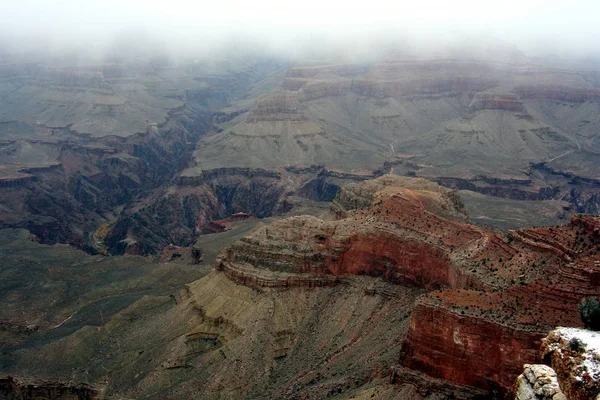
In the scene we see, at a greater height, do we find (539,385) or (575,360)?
(575,360)

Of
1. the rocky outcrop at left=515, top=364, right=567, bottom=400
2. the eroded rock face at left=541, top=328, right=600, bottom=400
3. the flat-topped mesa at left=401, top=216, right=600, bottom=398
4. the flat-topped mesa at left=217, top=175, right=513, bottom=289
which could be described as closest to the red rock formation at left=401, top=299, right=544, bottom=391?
the flat-topped mesa at left=401, top=216, right=600, bottom=398

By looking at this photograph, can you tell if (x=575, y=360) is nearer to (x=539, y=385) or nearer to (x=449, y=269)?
(x=539, y=385)

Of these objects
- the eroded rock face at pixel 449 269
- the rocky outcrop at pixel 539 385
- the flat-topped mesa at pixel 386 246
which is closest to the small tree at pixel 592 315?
the rocky outcrop at pixel 539 385

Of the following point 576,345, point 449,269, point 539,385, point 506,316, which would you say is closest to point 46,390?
point 449,269

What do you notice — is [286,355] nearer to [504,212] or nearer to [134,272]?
A: [134,272]

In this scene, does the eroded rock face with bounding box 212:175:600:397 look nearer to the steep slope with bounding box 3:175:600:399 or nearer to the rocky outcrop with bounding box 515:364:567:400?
the steep slope with bounding box 3:175:600:399

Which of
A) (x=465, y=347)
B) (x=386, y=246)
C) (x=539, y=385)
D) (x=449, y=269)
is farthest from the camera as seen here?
(x=386, y=246)
